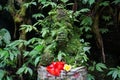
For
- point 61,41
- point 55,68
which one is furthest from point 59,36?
point 55,68

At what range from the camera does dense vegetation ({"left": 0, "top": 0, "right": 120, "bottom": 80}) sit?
7.92ft

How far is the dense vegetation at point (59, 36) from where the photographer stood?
2414 millimetres

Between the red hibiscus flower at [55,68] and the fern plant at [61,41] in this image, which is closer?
the red hibiscus flower at [55,68]

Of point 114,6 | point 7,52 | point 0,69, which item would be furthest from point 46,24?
point 114,6

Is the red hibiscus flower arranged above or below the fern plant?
below

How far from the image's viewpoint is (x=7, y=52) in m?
2.56

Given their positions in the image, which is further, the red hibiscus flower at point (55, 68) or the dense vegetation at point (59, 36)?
the dense vegetation at point (59, 36)

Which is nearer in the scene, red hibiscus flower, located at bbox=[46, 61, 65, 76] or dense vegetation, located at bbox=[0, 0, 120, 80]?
red hibiscus flower, located at bbox=[46, 61, 65, 76]

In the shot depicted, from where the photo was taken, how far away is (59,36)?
2.35 meters

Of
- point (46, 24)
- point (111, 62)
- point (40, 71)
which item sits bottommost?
point (111, 62)

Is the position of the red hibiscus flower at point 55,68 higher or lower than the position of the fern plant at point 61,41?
lower

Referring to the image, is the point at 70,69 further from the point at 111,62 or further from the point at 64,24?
the point at 111,62

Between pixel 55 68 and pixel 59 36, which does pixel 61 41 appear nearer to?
pixel 59 36

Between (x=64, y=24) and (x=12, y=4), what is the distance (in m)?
0.85
